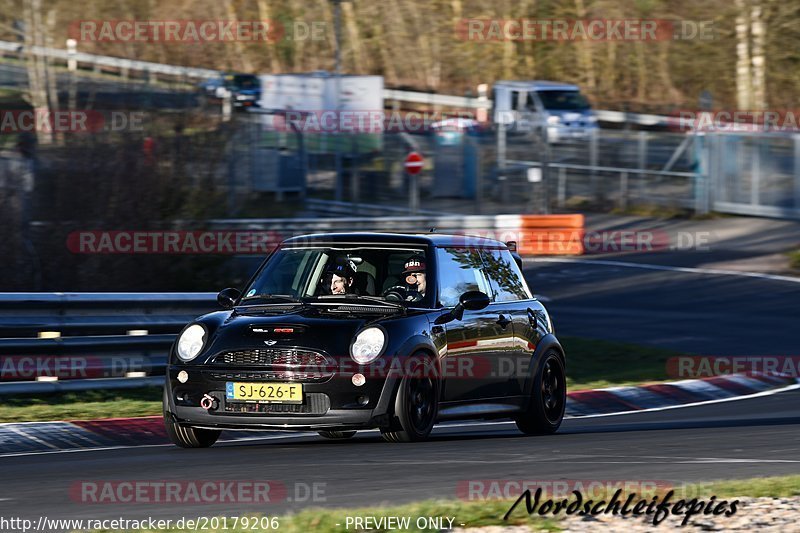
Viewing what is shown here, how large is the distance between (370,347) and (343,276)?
1108 mm

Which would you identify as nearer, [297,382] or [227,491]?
[227,491]

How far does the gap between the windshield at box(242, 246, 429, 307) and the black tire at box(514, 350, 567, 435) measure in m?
1.48

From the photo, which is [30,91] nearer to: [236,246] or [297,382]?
[236,246]

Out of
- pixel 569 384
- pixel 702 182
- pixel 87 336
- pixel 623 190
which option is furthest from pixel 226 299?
pixel 623 190

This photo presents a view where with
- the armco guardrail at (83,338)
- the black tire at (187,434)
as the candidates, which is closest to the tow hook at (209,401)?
the black tire at (187,434)

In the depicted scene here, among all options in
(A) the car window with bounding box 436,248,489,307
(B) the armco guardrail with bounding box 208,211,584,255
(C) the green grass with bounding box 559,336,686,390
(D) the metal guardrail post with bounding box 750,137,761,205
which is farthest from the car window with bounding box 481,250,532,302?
(D) the metal guardrail post with bounding box 750,137,761,205

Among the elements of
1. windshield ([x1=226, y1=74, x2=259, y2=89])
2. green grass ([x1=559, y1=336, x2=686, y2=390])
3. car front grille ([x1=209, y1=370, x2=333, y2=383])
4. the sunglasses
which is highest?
windshield ([x1=226, y1=74, x2=259, y2=89])

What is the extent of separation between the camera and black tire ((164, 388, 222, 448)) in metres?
9.66

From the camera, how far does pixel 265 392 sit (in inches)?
363

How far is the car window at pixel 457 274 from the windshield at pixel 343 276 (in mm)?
158

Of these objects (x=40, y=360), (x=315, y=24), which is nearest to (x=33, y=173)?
(x=40, y=360)

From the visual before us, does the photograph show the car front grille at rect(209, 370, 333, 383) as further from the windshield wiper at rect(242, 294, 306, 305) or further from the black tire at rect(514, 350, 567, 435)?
the black tire at rect(514, 350, 567, 435)

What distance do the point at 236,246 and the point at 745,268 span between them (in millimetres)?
10784

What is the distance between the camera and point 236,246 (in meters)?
19.6
